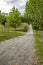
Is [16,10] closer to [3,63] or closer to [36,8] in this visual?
[36,8]

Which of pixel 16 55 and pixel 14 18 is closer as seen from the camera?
pixel 16 55

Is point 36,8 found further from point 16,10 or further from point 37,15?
point 16,10

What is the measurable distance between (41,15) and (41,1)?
4871 millimetres

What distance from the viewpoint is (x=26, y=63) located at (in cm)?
1283

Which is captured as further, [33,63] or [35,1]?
[35,1]

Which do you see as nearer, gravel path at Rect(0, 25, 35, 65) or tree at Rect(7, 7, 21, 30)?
gravel path at Rect(0, 25, 35, 65)

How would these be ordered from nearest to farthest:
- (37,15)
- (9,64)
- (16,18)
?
(9,64)
(37,15)
(16,18)

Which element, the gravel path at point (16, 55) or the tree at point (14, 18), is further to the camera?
the tree at point (14, 18)

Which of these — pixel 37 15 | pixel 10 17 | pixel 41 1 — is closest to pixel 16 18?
pixel 10 17

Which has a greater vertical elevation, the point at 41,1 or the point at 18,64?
the point at 41,1

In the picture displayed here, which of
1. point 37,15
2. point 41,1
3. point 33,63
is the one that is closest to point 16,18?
point 37,15

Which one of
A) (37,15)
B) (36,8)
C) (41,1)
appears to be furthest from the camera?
(37,15)

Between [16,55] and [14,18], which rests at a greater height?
[16,55]

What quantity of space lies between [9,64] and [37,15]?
106 ft
